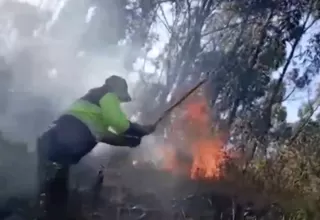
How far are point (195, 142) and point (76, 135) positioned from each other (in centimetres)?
1005

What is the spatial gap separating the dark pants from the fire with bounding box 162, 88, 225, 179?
17.9 feet

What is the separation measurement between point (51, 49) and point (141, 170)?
1009 cm

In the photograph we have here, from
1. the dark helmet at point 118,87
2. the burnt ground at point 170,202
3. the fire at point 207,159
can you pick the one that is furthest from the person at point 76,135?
the fire at point 207,159

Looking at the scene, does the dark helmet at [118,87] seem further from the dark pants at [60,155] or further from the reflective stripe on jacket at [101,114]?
the dark pants at [60,155]

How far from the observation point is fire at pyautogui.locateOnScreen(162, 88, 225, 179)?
13430 mm

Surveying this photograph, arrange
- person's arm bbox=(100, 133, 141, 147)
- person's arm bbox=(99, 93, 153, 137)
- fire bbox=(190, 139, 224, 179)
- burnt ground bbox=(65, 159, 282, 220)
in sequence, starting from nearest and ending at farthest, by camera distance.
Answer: person's arm bbox=(99, 93, 153, 137) → person's arm bbox=(100, 133, 141, 147) → burnt ground bbox=(65, 159, 282, 220) → fire bbox=(190, 139, 224, 179)

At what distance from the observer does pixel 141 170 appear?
38.9 ft

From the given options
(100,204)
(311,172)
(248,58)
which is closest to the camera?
(100,204)

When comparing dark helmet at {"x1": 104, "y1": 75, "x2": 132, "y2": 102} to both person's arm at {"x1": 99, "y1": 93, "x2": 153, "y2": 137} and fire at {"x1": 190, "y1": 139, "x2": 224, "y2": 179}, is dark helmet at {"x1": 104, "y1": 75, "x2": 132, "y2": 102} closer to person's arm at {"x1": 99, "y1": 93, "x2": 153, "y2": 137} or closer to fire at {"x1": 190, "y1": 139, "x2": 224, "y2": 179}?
person's arm at {"x1": 99, "y1": 93, "x2": 153, "y2": 137}

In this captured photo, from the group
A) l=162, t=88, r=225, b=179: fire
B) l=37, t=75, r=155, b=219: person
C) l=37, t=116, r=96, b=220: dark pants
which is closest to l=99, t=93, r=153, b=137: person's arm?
l=37, t=75, r=155, b=219: person

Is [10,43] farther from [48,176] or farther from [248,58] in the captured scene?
[48,176]

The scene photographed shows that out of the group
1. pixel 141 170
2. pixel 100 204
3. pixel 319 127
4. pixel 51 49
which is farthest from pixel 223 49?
pixel 100 204

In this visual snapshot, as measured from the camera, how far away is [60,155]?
22.0 feet

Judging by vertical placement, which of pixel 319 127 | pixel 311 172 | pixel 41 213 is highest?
pixel 319 127
